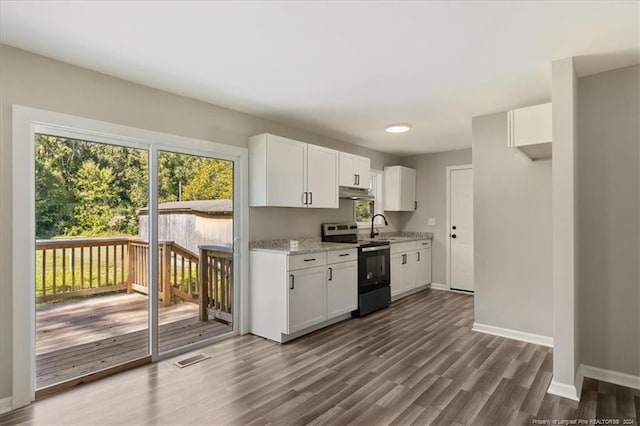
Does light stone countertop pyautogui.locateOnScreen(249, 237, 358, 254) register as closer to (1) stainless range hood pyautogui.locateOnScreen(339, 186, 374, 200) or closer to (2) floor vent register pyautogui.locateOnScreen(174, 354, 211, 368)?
(1) stainless range hood pyautogui.locateOnScreen(339, 186, 374, 200)

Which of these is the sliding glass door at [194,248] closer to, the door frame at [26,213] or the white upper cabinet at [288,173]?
the white upper cabinet at [288,173]

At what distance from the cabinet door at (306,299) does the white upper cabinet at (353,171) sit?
56.2 inches

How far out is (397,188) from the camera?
236 inches

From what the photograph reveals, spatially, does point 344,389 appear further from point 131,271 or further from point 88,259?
point 88,259

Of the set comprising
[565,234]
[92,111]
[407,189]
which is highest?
[92,111]

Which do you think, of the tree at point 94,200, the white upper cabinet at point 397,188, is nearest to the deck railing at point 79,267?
the tree at point 94,200

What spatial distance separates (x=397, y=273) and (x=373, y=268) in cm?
76

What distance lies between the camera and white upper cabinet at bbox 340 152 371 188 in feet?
15.5

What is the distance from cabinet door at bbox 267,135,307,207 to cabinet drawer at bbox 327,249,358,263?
68cm

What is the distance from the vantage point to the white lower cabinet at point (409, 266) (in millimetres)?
5242

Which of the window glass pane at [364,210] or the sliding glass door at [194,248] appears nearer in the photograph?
the sliding glass door at [194,248]

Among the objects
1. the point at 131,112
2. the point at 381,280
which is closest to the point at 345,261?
the point at 381,280

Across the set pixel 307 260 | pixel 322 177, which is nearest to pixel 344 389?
pixel 307 260

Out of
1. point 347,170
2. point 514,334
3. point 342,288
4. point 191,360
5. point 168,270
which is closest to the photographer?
point 191,360
